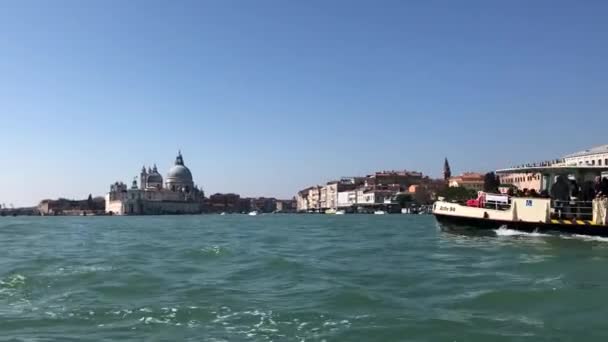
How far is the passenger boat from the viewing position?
86.0 ft

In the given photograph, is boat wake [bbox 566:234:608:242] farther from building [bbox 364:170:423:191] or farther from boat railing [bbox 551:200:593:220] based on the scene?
building [bbox 364:170:423:191]

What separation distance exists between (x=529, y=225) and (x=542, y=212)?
0.77 meters

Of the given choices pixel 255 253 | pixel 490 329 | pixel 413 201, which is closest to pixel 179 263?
pixel 255 253

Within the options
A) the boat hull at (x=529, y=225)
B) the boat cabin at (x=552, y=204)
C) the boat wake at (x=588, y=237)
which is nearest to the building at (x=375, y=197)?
the boat hull at (x=529, y=225)

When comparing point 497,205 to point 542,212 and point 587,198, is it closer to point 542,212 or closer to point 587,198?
point 542,212

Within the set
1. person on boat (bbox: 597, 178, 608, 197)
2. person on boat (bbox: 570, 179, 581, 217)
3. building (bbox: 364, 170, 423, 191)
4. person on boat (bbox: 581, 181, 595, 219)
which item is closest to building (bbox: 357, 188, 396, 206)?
building (bbox: 364, 170, 423, 191)

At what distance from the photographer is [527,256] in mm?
19156

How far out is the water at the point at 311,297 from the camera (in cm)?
930

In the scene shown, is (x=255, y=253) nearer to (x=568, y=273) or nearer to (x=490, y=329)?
(x=568, y=273)

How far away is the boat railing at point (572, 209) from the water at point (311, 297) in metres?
6.74

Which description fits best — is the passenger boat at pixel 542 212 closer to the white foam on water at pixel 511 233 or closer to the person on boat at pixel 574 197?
the person on boat at pixel 574 197

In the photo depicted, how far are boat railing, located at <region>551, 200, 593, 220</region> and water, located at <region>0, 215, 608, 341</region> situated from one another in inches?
265

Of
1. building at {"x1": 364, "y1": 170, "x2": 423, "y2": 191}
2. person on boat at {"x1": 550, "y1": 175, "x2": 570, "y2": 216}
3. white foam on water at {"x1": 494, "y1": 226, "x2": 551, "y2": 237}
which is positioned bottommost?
white foam on water at {"x1": 494, "y1": 226, "x2": 551, "y2": 237}

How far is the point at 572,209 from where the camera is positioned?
2780 centimetres
